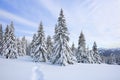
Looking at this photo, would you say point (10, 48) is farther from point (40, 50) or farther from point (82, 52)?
point (82, 52)

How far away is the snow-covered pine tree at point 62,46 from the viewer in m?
24.0

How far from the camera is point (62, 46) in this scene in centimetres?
2461

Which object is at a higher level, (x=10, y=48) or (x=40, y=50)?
(x=10, y=48)

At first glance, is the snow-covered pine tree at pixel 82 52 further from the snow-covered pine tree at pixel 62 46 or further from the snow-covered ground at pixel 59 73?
the snow-covered ground at pixel 59 73

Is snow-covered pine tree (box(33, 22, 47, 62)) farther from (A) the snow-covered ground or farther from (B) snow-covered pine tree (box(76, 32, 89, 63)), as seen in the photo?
(A) the snow-covered ground

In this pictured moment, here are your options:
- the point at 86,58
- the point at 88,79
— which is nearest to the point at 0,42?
the point at 86,58

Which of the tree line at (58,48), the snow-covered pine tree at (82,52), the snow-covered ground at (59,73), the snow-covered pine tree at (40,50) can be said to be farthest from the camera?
the snow-covered pine tree at (82,52)

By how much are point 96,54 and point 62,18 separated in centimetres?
2341

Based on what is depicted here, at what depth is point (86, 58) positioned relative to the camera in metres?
36.7

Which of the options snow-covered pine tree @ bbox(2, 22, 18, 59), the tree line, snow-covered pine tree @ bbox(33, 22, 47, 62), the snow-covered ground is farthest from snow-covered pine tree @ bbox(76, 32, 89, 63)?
snow-covered pine tree @ bbox(2, 22, 18, 59)

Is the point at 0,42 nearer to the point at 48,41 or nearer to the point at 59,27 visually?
the point at 48,41

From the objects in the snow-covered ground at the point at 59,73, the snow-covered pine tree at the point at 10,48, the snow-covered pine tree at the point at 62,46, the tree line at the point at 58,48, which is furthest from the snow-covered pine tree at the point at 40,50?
the snow-covered ground at the point at 59,73

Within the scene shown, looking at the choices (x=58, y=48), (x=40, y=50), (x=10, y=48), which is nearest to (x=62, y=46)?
(x=58, y=48)

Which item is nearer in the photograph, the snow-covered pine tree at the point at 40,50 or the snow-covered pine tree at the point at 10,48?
the snow-covered pine tree at the point at 40,50
